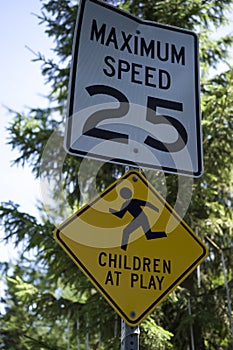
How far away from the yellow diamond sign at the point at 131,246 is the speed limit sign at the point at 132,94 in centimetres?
16

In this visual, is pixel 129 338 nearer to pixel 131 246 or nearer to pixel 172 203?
pixel 131 246

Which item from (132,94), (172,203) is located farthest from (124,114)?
(172,203)

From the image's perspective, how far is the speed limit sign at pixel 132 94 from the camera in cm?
194

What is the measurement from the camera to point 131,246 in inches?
70.0

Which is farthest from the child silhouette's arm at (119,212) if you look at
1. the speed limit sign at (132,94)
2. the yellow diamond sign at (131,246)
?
the speed limit sign at (132,94)

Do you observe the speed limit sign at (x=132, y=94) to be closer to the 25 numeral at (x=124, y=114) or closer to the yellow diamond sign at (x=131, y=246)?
the 25 numeral at (x=124, y=114)

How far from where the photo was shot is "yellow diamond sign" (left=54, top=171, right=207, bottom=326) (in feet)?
5.59

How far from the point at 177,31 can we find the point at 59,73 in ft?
16.4

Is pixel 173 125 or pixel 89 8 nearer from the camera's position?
pixel 173 125

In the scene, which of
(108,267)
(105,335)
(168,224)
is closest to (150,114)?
(168,224)

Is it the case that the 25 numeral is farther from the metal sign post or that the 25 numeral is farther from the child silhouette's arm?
the metal sign post

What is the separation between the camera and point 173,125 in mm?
2064

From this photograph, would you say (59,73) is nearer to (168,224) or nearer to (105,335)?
(105,335)

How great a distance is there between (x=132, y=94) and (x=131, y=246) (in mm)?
666
